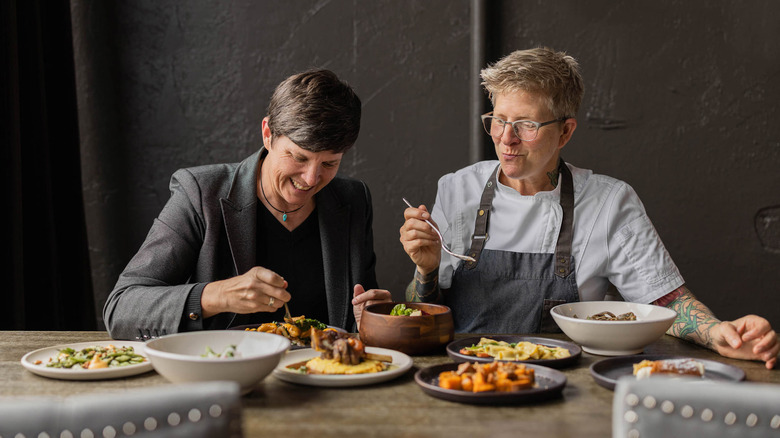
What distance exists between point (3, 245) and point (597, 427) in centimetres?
252

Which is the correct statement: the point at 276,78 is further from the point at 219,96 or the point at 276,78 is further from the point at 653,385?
the point at 653,385

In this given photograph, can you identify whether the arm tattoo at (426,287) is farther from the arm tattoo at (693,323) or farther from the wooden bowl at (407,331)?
the arm tattoo at (693,323)

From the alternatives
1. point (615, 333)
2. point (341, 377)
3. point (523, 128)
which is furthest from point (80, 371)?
point (523, 128)

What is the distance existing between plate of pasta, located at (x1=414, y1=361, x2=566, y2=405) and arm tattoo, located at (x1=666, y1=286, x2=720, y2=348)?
0.63 meters

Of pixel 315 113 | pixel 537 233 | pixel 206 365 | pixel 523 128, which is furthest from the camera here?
pixel 537 233

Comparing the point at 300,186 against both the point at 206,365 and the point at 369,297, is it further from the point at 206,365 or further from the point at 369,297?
the point at 206,365

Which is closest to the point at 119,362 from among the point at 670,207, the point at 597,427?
the point at 597,427

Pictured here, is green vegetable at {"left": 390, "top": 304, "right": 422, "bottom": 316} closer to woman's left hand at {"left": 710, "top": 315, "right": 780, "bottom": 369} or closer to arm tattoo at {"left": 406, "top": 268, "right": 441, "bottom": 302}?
arm tattoo at {"left": 406, "top": 268, "right": 441, "bottom": 302}

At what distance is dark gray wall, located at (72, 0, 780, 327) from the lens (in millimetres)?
3607

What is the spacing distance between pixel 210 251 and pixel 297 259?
1.08ft

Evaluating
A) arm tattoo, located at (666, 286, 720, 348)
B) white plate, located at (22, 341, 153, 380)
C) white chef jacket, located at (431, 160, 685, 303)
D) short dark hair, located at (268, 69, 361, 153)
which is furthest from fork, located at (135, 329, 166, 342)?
arm tattoo, located at (666, 286, 720, 348)

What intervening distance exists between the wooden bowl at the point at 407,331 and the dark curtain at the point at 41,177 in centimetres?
182

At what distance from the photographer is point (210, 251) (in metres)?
2.30

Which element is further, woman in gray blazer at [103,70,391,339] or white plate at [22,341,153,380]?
woman in gray blazer at [103,70,391,339]
